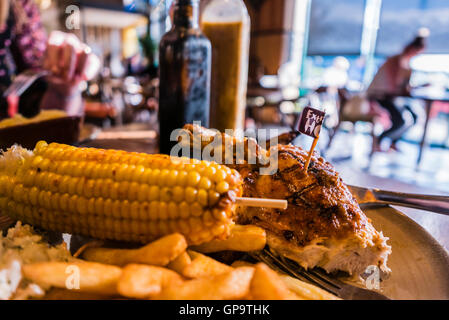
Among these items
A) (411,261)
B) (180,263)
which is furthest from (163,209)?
(411,261)

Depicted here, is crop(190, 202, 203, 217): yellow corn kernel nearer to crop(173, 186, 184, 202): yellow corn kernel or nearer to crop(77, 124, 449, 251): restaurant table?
crop(173, 186, 184, 202): yellow corn kernel

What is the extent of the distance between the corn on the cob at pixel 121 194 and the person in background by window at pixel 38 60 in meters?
0.94

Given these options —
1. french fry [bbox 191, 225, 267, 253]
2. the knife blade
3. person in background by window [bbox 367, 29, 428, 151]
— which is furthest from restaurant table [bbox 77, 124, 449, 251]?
person in background by window [bbox 367, 29, 428, 151]

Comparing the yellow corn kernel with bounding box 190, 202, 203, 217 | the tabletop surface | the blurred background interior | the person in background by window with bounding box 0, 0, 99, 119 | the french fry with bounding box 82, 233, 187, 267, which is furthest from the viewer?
the blurred background interior

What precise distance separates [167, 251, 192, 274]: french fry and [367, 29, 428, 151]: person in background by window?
710 cm

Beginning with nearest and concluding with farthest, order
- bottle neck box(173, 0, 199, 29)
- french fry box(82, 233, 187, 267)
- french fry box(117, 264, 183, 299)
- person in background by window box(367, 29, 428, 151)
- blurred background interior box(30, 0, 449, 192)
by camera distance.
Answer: french fry box(117, 264, 183, 299) → french fry box(82, 233, 187, 267) → bottle neck box(173, 0, 199, 29) → person in background by window box(367, 29, 428, 151) → blurred background interior box(30, 0, 449, 192)

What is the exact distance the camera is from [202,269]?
33.8 inches

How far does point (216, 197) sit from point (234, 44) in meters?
1.44

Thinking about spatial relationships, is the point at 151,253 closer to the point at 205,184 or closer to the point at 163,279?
the point at 163,279

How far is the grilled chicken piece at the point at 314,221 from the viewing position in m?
1.02

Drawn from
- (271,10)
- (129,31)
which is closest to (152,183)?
(271,10)

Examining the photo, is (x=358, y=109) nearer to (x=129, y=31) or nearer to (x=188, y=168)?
(x=188, y=168)

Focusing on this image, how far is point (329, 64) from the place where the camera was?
1223 centimetres

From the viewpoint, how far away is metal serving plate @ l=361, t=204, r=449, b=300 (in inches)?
35.8
